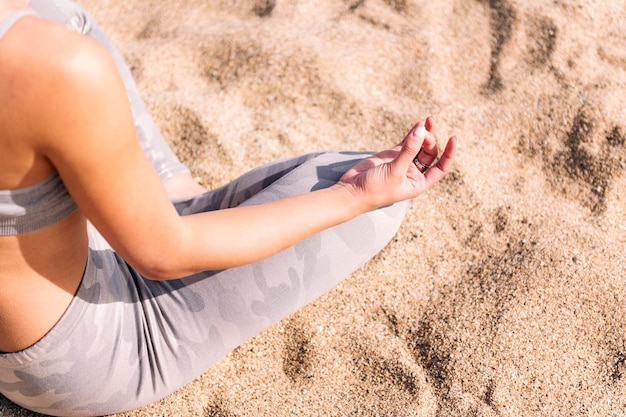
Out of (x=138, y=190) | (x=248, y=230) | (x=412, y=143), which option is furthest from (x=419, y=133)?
(x=138, y=190)

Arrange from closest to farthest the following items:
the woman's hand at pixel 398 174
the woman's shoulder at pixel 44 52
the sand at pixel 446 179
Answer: the woman's shoulder at pixel 44 52 → the woman's hand at pixel 398 174 → the sand at pixel 446 179

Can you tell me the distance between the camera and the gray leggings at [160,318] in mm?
1109

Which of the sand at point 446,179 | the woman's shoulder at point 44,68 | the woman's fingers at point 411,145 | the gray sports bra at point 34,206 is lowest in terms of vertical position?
the sand at point 446,179

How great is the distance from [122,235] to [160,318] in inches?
13.6

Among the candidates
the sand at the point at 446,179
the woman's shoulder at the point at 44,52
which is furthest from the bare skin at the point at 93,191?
the sand at the point at 446,179

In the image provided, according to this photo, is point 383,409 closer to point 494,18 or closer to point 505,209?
point 505,209

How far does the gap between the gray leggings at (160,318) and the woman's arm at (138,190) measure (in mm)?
60

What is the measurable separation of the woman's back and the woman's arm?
0.07 feet

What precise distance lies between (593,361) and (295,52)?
138cm

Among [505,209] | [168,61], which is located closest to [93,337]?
[505,209]

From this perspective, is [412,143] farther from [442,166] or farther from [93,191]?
[93,191]

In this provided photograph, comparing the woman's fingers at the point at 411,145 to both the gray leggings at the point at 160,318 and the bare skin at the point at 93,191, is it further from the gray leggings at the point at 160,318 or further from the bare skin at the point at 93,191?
the gray leggings at the point at 160,318

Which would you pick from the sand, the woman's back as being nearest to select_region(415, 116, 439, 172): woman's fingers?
the sand

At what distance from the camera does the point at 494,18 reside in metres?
2.29
